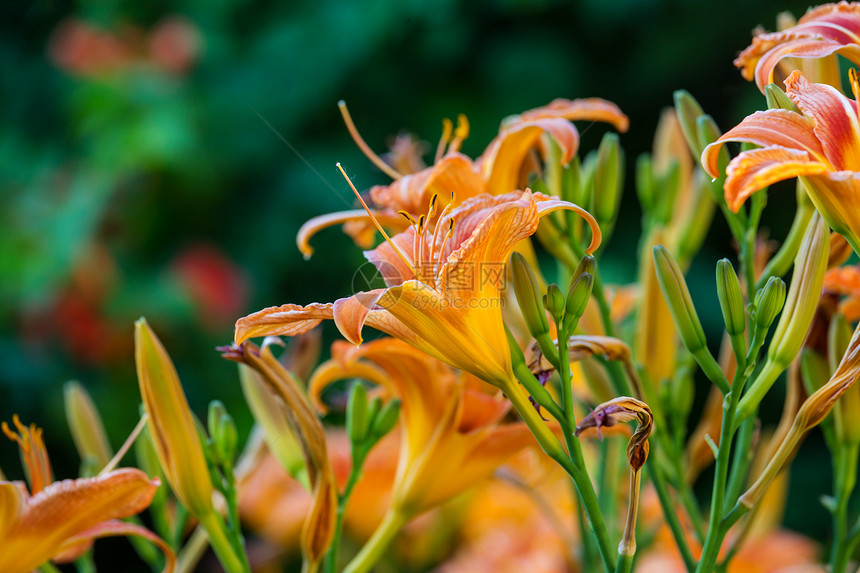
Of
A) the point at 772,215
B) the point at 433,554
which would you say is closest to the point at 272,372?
the point at 433,554

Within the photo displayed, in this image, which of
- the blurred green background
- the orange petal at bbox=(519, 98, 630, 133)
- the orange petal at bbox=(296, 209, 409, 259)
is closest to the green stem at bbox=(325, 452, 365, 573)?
the orange petal at bbox=(296, 209, 409, 259)

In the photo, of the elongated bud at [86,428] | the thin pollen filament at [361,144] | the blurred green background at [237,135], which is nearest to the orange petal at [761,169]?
the thin pollen filament at [361,144]

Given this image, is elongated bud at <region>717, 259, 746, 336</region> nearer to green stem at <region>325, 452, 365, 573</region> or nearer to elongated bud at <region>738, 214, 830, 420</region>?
elongated bud at <region>738, 214, 830, 420</region>

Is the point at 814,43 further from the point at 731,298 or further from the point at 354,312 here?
the point at 354,312

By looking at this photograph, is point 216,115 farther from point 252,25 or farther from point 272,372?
point 272,372

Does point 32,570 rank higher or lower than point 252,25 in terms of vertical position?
lower
